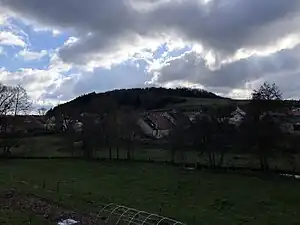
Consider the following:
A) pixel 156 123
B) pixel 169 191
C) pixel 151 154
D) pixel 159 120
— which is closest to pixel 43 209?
pixel 169 191

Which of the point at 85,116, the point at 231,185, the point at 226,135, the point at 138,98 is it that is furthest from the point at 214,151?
the point at 138,98

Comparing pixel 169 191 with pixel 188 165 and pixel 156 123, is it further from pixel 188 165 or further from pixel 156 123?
pixel 156 123

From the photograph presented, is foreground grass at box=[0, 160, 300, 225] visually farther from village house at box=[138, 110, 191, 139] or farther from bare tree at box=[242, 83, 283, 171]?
village house at box=[138, 110, 191, 139]

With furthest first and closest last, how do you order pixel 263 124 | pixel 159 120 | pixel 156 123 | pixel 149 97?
1. pixel 149 97
2. pixel 159 120
3. pixel 156 123
4. pixel 263 124

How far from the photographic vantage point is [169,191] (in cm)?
4012

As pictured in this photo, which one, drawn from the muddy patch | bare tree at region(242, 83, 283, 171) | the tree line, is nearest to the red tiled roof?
the tree line

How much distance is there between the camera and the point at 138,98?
14912 cm

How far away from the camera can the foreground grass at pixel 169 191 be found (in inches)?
1067

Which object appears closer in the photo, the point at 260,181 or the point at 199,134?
the point at 260,181

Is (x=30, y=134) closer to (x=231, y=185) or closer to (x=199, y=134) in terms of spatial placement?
(x=199, y=134)

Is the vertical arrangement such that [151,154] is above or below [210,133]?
below

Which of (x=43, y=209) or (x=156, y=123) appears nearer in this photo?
(x=43, y=209)

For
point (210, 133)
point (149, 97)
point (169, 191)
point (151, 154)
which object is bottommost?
point (169, 191)

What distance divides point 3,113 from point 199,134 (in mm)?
35366
